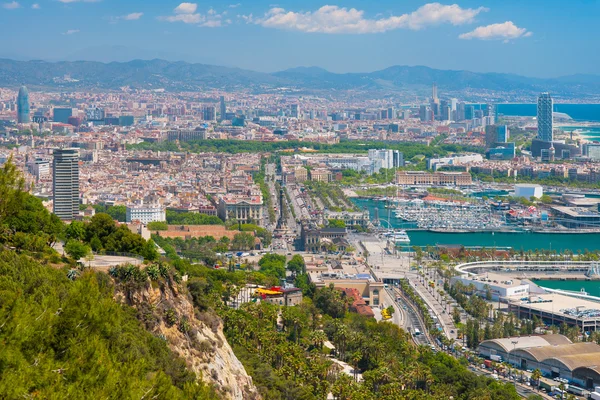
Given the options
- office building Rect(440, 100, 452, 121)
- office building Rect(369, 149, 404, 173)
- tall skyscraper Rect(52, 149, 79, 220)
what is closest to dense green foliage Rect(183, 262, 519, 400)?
tall skyscraper Rect(52, 149, 79, 220)

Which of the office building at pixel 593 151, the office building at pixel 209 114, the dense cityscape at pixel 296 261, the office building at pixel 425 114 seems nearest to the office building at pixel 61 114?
the dense cityscape at pixel 296 261

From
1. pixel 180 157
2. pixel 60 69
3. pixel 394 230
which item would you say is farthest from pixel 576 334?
pixel 60 69

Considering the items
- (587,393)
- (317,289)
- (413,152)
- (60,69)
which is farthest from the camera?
(60,69)

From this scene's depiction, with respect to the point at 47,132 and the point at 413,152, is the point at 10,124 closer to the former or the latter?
the point at 47,132

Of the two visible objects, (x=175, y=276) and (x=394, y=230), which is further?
(x=394, y=230)

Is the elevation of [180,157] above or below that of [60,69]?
below

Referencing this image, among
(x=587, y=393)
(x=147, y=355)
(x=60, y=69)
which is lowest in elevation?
(x=587, y=393)

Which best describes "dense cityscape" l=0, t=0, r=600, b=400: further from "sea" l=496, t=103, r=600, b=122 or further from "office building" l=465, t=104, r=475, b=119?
"sea" l=496, t=103, r=600, b=122
